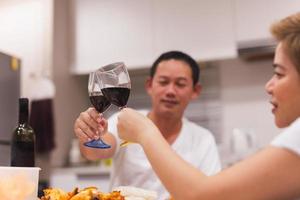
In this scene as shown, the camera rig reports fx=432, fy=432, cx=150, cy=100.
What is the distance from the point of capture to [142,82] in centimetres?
363

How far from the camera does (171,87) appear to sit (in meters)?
1.86

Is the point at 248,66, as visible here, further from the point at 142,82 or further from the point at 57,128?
the point at 57,128

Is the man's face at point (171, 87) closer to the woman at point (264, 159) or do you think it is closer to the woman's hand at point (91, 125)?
the woman's hand at point (91, 125)

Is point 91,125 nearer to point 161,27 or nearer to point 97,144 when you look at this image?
point 97,144

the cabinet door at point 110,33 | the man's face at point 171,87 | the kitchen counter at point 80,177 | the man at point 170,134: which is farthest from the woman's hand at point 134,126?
the cabinet door at point 110,33

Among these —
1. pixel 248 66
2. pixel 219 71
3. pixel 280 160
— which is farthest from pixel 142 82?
pixel 280 160

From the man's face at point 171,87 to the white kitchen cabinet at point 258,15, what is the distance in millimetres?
1188

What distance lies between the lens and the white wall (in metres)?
→ 3.25

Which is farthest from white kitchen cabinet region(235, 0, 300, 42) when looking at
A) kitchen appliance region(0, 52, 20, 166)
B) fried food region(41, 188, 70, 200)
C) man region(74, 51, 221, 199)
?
fried food region(41, 188, 70, 200)

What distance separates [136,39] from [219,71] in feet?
2.24

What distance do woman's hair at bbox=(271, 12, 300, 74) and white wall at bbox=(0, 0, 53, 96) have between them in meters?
2.51

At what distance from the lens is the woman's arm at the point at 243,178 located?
787mm

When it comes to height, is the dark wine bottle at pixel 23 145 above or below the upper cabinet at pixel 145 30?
below

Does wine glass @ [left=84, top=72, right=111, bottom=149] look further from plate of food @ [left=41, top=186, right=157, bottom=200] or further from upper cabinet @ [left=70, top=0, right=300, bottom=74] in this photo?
upper cabinet @ [left=70, top=0, right=300, bottom=74]
